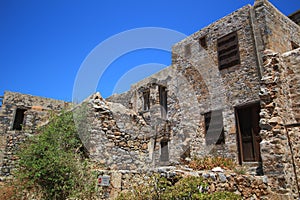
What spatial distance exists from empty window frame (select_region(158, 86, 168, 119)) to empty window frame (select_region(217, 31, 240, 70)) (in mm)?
4711

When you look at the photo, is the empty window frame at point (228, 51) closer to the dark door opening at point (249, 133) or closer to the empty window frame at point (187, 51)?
the empty window frame at point (187, 51)

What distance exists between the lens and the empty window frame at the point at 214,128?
10108mm

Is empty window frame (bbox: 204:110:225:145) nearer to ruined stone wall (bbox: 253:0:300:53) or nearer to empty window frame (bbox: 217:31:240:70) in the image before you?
empty window frame (bbox: 217:31:240:70)

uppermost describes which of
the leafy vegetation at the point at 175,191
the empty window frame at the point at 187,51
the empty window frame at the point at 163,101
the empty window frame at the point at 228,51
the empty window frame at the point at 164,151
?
the empty window frame at the point at 187,51

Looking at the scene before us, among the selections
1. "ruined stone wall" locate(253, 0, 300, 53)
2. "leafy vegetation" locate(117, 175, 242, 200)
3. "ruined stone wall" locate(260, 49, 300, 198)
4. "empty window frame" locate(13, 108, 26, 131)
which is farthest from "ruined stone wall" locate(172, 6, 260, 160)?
"empty window frame" locate(13, 108, 26, 131)

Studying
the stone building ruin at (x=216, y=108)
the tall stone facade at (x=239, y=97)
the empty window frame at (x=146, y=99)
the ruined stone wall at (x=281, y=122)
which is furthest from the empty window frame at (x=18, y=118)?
the ruined stone wall at (x=281, y=122)

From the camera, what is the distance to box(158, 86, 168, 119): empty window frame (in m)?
14.2

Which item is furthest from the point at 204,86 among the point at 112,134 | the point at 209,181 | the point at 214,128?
the point at 209,181

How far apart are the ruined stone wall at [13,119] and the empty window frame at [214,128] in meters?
8.35

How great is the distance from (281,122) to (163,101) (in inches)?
346

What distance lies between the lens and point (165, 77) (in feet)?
47.5

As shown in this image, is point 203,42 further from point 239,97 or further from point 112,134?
point 112,134

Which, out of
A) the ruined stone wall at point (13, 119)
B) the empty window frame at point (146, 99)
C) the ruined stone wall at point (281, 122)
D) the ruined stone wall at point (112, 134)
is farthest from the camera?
the empty window frame at point (146, 99)

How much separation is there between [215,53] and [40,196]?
31.6 feet
